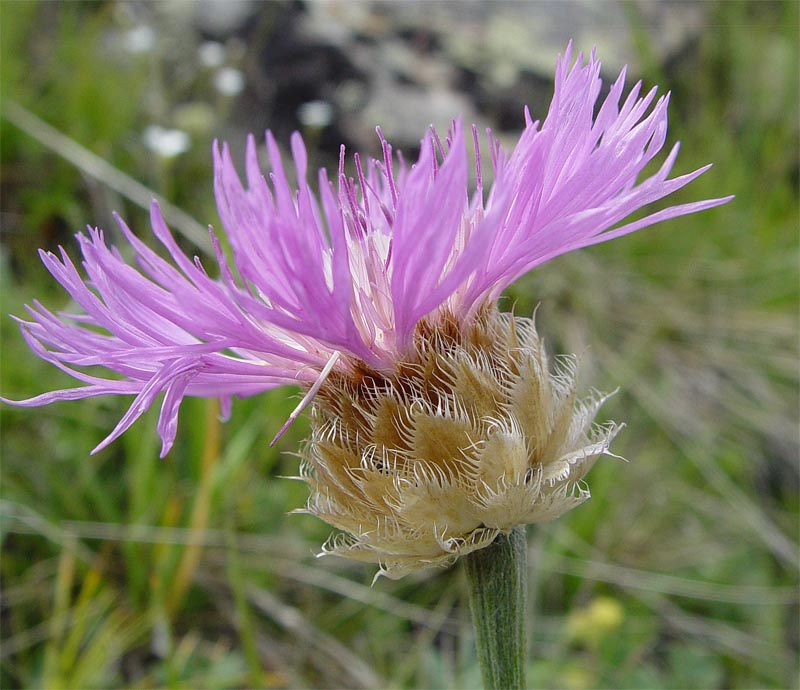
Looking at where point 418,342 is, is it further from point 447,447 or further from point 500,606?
point 500,606

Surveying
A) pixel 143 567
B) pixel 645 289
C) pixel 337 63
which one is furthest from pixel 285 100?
pixel 143 567

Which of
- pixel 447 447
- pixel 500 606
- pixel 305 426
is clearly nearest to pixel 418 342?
pixel 447 447

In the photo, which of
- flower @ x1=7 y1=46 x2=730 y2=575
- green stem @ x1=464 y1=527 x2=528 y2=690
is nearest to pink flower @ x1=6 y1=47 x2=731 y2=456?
flower @ x1=7 y1=46 x2=730 y2=575

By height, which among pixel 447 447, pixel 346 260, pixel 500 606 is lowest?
pixel 500 606

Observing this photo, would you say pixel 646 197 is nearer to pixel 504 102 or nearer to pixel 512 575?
pixel 512 575

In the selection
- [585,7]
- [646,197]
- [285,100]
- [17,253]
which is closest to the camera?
[646,197]

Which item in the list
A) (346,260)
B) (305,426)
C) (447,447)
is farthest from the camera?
(305,426)

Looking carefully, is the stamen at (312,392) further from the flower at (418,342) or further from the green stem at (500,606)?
the green stem at (500,606)
